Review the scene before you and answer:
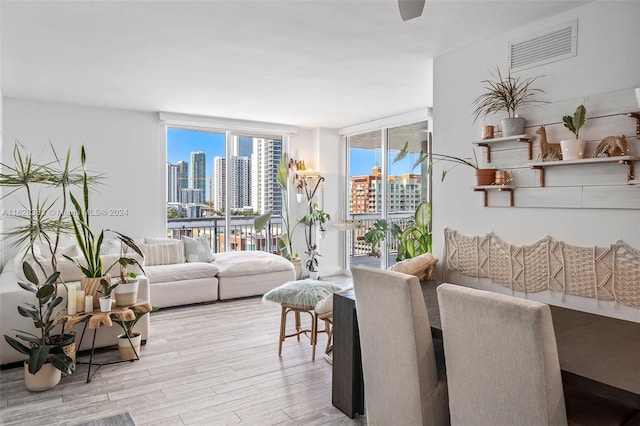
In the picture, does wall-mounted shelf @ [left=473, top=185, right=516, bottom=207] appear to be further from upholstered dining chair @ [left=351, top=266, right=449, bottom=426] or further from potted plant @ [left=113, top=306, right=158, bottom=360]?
potted plant @ [left=113, top=306, right=158, bottom=360]

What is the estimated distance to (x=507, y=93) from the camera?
3.02m

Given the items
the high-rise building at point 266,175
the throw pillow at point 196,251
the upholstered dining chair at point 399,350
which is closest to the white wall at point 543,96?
the upholstered dining chair at point 399,350

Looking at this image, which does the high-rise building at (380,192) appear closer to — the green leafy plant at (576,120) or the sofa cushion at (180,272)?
the sofa cushion at (180,272)

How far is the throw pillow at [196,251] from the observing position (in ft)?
19.4

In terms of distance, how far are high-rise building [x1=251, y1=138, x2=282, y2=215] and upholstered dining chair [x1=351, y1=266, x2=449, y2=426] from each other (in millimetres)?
5229

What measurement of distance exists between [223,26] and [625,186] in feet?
8.65

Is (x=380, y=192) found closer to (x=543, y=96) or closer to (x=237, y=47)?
(x=237, y=47)

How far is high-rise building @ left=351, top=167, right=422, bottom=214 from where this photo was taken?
6.41m

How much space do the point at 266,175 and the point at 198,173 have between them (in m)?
1.12

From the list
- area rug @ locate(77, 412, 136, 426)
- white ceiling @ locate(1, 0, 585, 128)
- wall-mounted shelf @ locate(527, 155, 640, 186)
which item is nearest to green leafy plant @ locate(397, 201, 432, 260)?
white ceiling @ locate(1, 0, 585, 128)

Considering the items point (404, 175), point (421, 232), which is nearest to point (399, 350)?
point (421, 232)

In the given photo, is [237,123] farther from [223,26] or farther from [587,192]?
[587,192]

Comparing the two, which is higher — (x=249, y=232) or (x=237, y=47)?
(x=237, y=47)

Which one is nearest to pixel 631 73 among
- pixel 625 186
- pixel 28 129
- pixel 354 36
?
pixel 625 186
